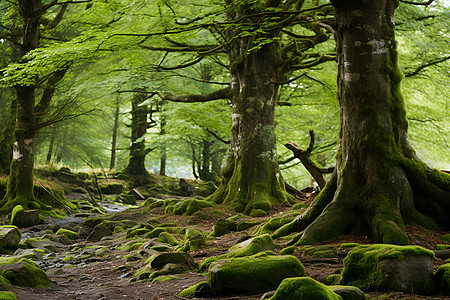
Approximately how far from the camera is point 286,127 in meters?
17.5

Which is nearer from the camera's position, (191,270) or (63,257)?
(191,270)

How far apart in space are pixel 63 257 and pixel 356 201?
203 inches

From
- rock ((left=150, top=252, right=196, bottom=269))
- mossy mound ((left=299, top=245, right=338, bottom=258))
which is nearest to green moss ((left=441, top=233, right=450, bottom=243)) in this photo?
mossy mound ((left=299, top=245, right=338, bottom=258))

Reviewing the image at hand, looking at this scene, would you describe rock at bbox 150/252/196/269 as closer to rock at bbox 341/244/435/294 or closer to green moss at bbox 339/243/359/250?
green moss at bbox 339/243/359/250

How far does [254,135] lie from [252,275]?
6.59 m

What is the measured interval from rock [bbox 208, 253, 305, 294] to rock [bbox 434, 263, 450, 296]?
1152 millimetres

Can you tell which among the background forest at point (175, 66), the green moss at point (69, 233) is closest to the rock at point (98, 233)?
the green moss at point (69, 233)

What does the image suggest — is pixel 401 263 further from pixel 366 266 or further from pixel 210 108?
pixel 210 108

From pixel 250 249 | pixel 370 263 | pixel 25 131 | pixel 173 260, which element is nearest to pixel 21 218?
pixel 25 131

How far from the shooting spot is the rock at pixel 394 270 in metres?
3.05

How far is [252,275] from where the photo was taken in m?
3.49

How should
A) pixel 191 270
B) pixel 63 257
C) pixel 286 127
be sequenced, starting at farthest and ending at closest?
pixel 286 127 → pixel 63 257 → pixel 191 270

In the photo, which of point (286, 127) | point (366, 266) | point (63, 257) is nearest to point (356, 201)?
point (366, 266)

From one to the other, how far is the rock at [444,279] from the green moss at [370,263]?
0.14m
